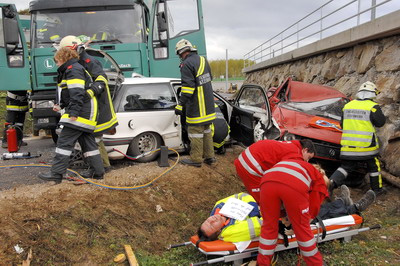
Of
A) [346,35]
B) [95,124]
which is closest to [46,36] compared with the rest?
[95,124]

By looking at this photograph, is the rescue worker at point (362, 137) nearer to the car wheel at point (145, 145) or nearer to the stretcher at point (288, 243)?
the stretcher at point (288, 243)

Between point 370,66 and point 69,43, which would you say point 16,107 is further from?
point 370,66

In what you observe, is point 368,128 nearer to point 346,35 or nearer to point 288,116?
point 288,116

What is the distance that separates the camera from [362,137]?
16.8ft

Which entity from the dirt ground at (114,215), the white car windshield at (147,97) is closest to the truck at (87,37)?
the white car windshield at (147,97)

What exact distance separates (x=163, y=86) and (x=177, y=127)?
0.79 metres

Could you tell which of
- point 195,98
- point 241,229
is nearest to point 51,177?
point 195,98

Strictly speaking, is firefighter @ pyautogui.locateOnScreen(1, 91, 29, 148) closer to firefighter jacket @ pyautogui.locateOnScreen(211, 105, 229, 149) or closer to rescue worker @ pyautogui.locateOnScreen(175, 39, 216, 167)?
rescue worker @ pyautogui.locateOnScreen(175, 39, 216, 167)

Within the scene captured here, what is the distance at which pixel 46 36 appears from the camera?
23.0 feet

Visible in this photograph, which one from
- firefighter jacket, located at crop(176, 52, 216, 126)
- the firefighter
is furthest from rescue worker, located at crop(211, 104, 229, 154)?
the firefighter

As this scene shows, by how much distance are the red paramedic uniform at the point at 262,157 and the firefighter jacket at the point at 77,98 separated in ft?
7.48

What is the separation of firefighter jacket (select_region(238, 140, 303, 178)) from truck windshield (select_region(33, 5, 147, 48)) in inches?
189

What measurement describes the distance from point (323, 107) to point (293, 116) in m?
0.61

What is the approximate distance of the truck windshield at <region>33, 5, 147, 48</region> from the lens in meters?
7.00
